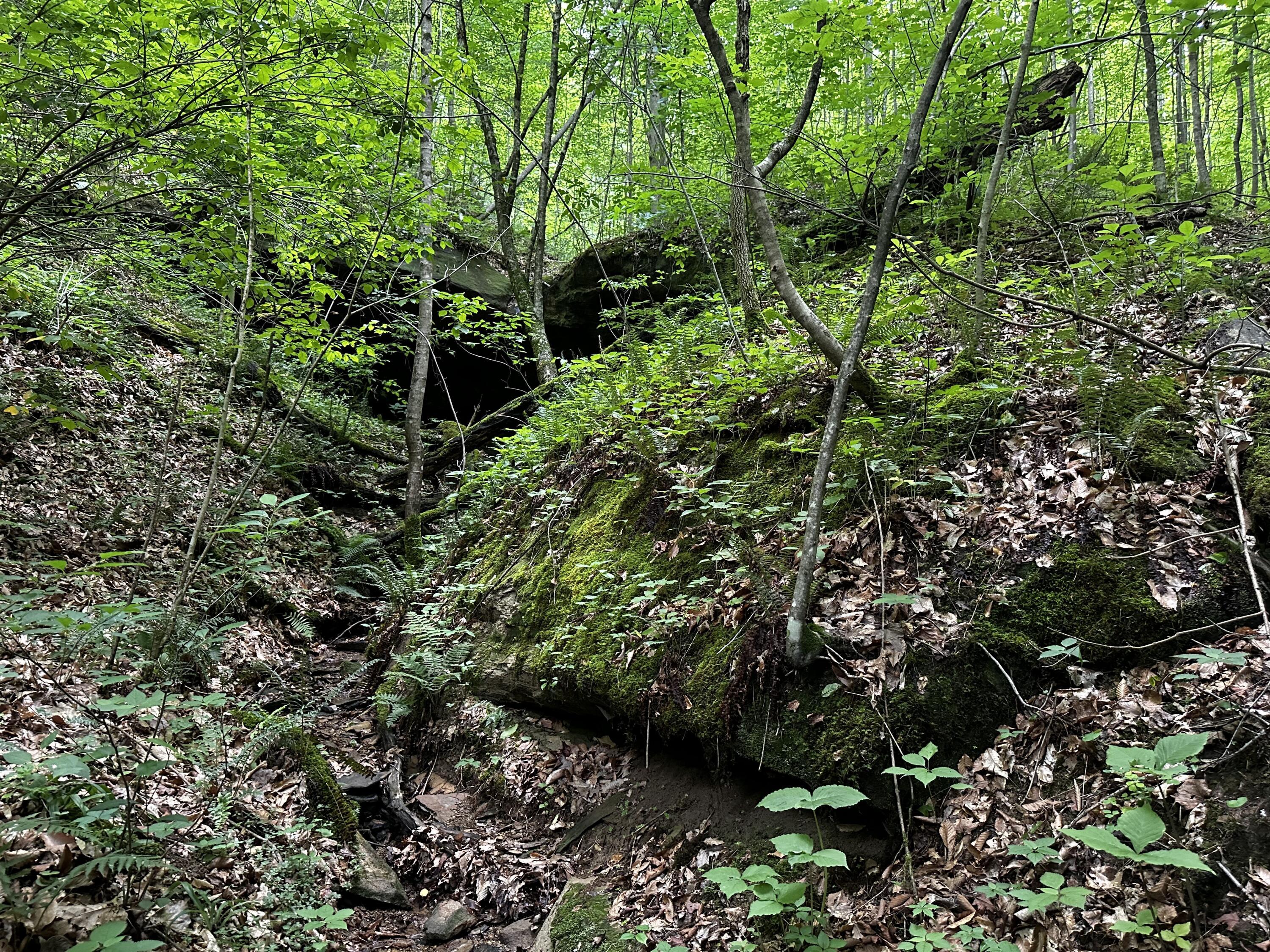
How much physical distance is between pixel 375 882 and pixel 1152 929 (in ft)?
14.0

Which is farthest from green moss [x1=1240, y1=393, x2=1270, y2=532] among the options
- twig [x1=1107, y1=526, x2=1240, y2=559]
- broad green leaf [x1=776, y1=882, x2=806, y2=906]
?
broad green leaf [x1=776, y1=882, x2=806, y2=906]

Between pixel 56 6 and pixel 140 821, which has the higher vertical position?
pixel 56 6

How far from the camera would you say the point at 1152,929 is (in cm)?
223

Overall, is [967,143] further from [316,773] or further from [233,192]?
[316,773]

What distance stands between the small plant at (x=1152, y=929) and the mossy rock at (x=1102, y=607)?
1.13 meters

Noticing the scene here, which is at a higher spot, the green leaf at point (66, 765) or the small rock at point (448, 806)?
the green leaf at point (66, 765)

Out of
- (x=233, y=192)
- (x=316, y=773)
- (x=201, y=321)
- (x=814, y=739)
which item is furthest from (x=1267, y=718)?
(x=201, y=321)

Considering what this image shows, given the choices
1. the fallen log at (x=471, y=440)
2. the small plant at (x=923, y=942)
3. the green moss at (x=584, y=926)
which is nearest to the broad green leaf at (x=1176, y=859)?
the small plant at (x=923, y=942)

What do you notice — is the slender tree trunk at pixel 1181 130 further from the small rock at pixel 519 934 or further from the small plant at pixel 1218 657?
the small rock at pixel 519 934

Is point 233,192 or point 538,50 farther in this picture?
point 538,50

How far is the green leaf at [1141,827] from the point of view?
6.59 feet

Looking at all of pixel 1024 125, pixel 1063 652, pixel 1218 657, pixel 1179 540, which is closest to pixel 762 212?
pixel 1179 540

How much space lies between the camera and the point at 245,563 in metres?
6.85

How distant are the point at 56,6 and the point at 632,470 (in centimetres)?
515
